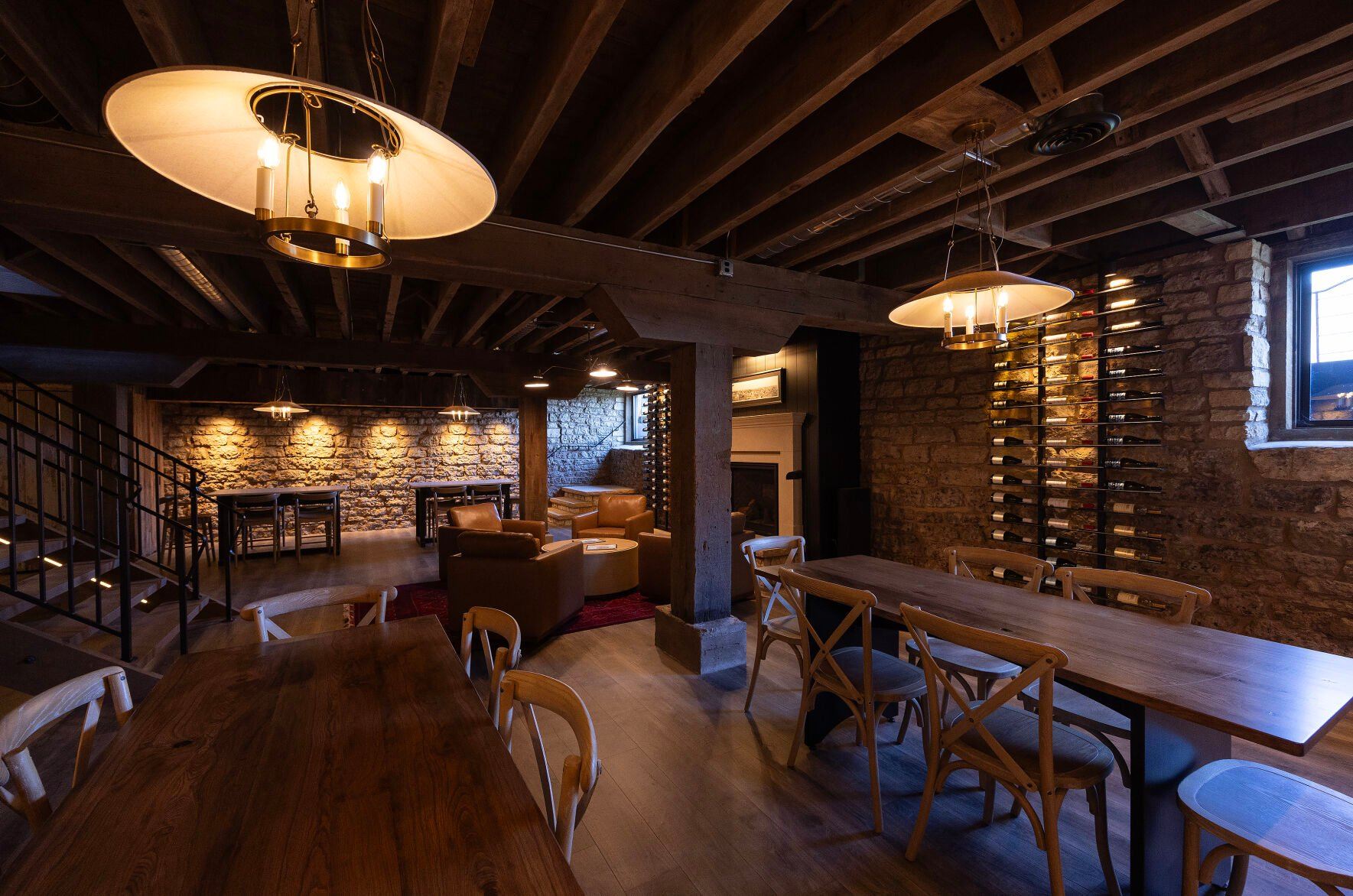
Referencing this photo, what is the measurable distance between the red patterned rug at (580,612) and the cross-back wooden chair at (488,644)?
2.55 metres

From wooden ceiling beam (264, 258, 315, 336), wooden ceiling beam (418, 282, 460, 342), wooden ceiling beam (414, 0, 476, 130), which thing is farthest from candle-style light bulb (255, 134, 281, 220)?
wooden ceiling beam (264, 258, 315, 336)

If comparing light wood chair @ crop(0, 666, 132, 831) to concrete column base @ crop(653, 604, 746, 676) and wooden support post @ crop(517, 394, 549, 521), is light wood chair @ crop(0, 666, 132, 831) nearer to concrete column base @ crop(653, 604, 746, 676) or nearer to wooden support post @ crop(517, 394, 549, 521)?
concrete column base @ crop(653, 604, 746, 676)

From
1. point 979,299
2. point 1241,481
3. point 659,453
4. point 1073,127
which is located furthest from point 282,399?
point 1241,481

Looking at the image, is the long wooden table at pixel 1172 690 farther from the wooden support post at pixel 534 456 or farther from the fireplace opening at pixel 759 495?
the wooden support post at pixel 534 456

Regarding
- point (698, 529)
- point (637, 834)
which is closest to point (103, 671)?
point (637, 834)

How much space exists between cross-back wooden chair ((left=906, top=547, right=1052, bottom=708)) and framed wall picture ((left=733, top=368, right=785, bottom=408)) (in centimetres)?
296

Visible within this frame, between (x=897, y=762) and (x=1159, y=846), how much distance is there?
104 centimetres

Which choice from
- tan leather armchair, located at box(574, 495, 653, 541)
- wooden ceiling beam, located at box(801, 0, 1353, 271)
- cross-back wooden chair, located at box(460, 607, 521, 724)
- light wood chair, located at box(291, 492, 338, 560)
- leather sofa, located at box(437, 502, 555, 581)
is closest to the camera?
cross-back wooden chair, located at box(460, 607, 521, 724)

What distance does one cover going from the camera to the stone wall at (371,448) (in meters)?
8.79

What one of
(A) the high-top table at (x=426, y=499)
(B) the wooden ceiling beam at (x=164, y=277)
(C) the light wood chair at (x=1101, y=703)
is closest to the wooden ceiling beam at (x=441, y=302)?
(B) the wooden ceiling beam at (x=164, y=277)

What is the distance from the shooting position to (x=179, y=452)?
859 cm

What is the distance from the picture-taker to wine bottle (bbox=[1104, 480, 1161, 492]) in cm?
367

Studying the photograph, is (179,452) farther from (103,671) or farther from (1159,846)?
(1159,846)

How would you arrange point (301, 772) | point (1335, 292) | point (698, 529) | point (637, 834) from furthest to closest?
point (698, 529)
point (1335, 292)
point (637, 834)
point (301, 772)
